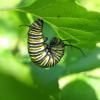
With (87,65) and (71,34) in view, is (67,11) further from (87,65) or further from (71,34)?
(87,65)

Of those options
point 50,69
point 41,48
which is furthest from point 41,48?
point 50,69

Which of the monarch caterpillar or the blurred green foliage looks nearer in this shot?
the blurred green foliage

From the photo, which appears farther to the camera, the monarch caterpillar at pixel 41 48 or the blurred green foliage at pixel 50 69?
the monarch caterpillar at pixel 41 48

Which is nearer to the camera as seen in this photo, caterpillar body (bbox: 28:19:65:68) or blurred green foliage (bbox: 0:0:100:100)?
blurred green foliage (bbox: 0:0:100:100)

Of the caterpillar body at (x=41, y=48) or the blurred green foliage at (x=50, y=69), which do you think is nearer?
the blurred green foliage at (x=50, y=69)

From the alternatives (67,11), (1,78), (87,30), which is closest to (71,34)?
(87,30)
